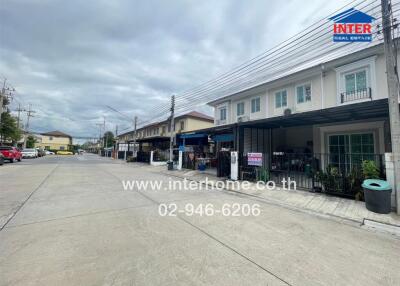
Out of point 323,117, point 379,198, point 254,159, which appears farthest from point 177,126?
point 379,198

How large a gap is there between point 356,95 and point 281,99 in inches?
185

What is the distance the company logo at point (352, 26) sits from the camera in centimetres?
612

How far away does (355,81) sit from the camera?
1117 centimetres

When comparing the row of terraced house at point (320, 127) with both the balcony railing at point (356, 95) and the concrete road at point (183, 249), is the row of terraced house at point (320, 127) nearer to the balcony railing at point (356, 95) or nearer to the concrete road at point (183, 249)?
the balcony railing at point (356, 95)

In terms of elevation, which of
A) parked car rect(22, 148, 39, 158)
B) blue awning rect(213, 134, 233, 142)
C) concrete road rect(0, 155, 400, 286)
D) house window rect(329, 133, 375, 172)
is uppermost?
blue awning rect(213, 134, 233, 142)

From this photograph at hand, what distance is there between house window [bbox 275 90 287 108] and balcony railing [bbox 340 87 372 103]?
148 inches

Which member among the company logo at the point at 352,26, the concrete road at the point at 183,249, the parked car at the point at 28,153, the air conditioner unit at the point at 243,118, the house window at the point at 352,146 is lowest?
the concrete road at the point at 183,249

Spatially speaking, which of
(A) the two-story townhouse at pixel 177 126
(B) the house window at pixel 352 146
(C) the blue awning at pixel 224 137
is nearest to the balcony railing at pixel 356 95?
(B) the house window at pixel 352 146

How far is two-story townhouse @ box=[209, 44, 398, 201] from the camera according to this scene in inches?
371

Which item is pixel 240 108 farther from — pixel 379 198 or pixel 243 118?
pixel 379 198

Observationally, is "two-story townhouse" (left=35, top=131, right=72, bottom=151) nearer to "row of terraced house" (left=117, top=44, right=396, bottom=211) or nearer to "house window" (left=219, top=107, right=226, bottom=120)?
"house window" (left=219, top=107, right=226, bottom=120)

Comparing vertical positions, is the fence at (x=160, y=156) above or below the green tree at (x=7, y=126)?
below

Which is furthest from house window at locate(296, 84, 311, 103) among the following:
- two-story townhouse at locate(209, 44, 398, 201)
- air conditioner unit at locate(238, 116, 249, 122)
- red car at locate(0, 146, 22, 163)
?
red car at locate(0, 146, 22, 163)

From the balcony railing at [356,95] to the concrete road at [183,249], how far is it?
29.0 ft
